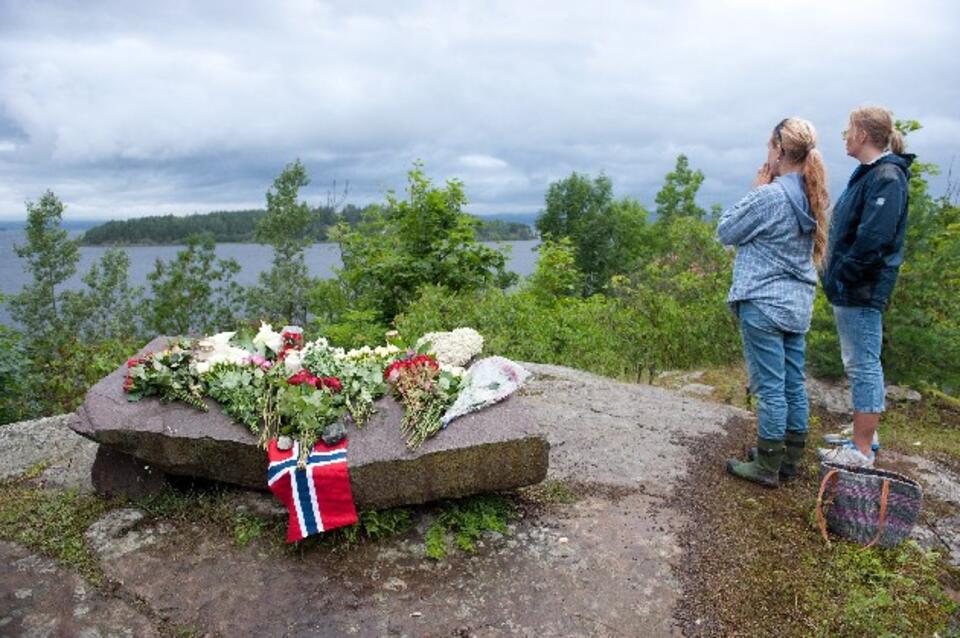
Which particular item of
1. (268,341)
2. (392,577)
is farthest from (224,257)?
(392,577)

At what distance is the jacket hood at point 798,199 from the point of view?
4.59 metres

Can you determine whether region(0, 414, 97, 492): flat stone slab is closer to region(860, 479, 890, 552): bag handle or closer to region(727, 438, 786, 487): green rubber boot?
region(727, 438, 786, 487): green rubber boot

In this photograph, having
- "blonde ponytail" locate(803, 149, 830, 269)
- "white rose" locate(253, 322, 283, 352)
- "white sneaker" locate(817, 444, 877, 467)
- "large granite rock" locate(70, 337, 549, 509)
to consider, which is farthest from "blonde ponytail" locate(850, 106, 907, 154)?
"white rose" locate(253, 322, 283, 352)

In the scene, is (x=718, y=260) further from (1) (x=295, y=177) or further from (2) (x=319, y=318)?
(1) (x=295, y=177)

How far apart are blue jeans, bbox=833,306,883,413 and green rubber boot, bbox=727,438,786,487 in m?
0.65

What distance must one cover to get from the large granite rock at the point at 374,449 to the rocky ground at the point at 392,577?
30 centimetres

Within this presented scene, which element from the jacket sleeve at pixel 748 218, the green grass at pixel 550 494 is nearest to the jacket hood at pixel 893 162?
the jacket sleeve at pixel 748 218

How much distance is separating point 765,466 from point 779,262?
150 cm

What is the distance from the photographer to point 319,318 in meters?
13.2

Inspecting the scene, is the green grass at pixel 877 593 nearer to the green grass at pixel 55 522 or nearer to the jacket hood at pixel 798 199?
the jacket hood at pixel 798 199

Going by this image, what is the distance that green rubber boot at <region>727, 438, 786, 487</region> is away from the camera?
512cm

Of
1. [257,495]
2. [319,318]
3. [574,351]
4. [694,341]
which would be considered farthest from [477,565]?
[319,318]

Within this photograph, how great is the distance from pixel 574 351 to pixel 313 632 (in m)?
7.04

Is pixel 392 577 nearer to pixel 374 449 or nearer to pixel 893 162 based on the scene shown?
pixel 374 449
